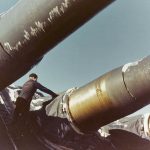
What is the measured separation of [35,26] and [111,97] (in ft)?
8.94

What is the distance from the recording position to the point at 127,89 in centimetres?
638

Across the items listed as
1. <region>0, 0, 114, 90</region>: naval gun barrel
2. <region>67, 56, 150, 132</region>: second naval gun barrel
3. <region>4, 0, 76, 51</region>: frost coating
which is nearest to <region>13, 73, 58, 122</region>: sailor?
<region>67, 56, 150, 132</region>: second naval gun barrel

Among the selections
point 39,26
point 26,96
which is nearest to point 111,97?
point 26,96

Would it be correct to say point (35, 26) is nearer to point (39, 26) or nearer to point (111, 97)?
point (39, 26)

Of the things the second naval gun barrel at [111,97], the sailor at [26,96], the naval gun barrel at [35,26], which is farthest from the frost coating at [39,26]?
the sailor at [26,96]

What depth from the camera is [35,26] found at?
439 centimetres

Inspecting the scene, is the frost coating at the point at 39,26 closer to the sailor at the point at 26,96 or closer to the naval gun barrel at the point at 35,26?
the naval gun barrel at the point at 35,26

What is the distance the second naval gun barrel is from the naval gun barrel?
6.71 ft

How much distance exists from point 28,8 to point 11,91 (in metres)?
4.37

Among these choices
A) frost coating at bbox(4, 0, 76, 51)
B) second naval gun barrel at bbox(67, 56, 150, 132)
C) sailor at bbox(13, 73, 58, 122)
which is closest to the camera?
frost coating at bbox(4, 0, 76, 51)

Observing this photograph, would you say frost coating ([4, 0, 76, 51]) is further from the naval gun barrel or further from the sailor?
the sailor

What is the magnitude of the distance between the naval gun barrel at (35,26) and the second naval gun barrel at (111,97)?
2046mm

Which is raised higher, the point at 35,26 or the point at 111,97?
the point at 35,26

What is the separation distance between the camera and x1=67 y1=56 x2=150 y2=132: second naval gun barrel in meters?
6.23
